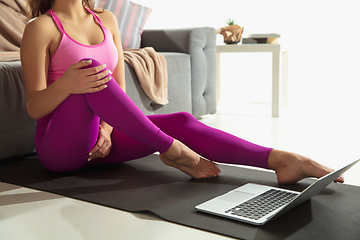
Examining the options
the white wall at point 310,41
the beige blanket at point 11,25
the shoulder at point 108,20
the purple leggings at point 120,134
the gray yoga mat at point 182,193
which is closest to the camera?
the gray yoga mat at point 182,193

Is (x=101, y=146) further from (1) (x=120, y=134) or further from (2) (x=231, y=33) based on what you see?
(2) (x=231, y=33)

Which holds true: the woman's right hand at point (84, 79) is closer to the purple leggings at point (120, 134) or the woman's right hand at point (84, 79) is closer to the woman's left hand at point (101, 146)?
the purple leggings at point (120, 134)

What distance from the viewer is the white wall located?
3.27m

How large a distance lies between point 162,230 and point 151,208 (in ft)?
0.40

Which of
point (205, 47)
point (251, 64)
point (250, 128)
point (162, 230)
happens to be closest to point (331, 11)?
point (251, 64)

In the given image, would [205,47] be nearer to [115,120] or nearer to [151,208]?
[115,120]

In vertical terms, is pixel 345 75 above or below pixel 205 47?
below

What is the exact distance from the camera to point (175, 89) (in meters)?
2.43

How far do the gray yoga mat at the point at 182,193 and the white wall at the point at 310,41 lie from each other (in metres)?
1.90

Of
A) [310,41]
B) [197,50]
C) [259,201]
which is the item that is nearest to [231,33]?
[197,50]

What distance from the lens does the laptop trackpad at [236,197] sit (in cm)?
112

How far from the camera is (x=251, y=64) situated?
12.0ft

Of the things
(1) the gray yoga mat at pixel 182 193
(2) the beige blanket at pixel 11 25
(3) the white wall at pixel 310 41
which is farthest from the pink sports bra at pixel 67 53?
(3) the white wall at pixel 310 41

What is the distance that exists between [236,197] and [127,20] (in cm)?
189
